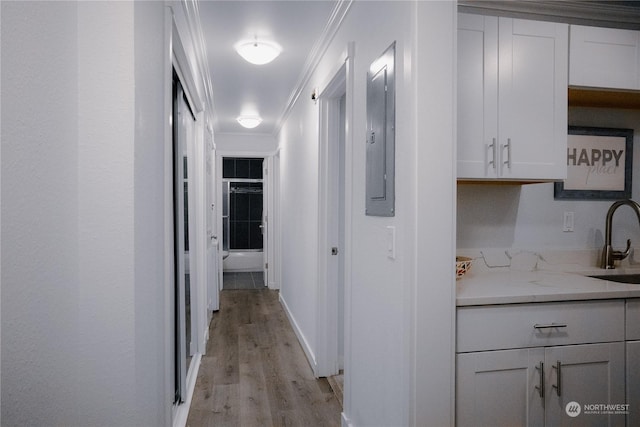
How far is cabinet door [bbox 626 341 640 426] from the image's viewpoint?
1644 millimetres

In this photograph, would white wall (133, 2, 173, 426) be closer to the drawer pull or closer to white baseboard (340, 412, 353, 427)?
white baseboard (340, 412, 353, 427)

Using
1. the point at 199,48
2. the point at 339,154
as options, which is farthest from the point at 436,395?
the point at 199,48

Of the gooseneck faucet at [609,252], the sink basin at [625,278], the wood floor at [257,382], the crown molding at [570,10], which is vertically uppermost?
the crown molding at [570,10]

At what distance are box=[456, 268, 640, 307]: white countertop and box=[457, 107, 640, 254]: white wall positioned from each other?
1.00 feet

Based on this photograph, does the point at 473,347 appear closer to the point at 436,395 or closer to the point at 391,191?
the point at 436,395

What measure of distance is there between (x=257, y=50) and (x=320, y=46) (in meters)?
0.45

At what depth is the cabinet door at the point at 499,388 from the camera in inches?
58.9

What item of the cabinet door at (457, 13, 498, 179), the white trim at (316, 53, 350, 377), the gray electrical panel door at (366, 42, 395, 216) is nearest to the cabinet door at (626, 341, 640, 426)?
the cabinet door at (457, 13, 498, 179)

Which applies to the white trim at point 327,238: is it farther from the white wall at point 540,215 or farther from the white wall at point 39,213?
the white wall at point 39,213

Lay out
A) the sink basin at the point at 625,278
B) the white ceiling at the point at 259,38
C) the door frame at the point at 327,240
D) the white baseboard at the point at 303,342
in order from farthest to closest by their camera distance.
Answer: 1. the white baseboard at the point at 303,342
2. the door frame at the point at 327,240
3. the white ceiling at the point at 259,38
4. the sink basin at the point at 625,278

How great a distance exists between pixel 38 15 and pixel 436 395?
5.44 ft

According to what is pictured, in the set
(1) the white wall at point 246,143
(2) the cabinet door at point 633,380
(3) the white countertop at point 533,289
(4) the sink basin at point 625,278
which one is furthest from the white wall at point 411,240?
(1) the white wall at point 246,143

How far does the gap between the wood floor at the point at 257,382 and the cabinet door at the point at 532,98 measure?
1.80 meters

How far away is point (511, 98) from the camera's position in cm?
186
